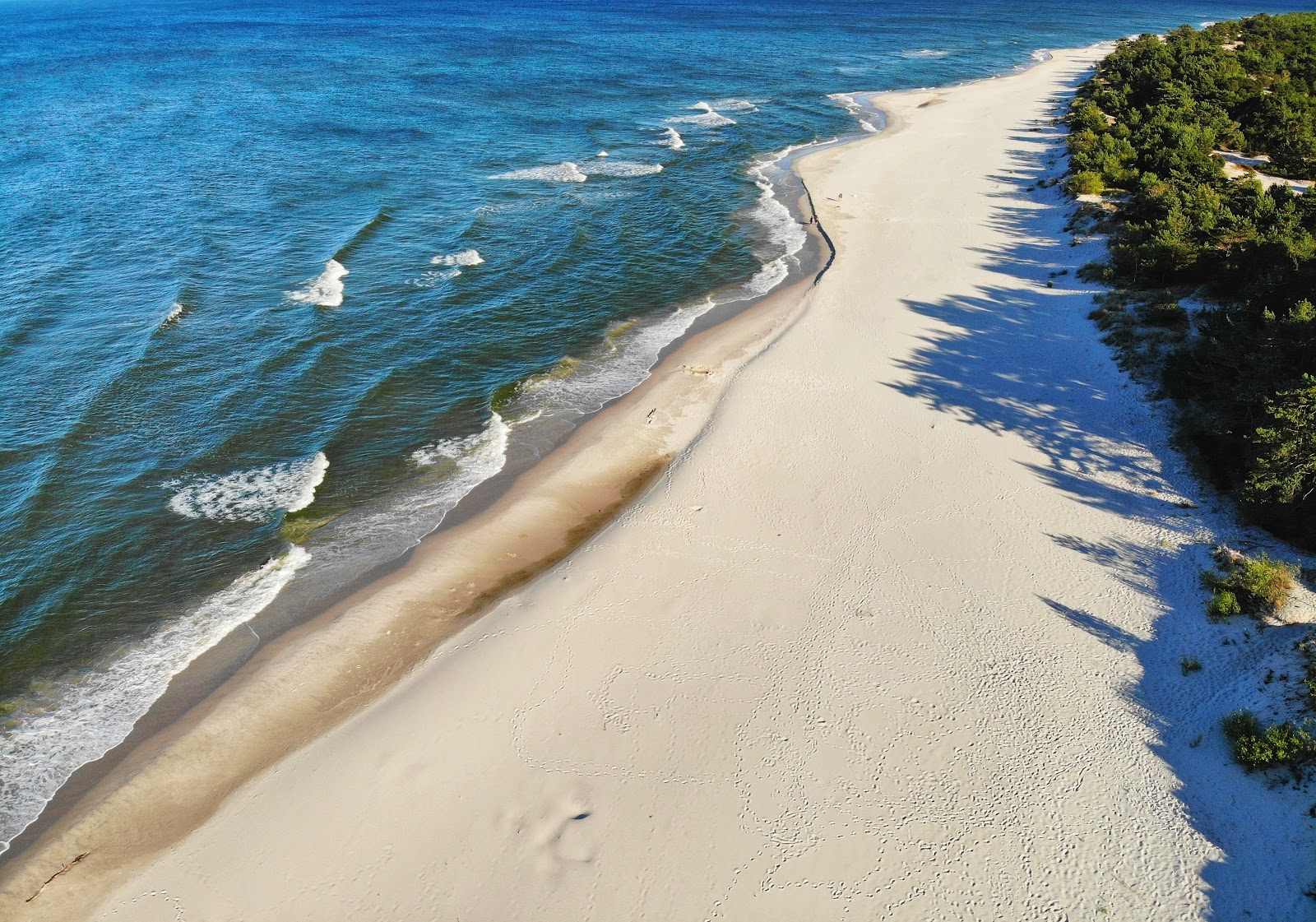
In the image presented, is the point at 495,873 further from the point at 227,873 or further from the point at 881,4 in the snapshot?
the point at 881,4

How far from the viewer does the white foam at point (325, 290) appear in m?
33.8

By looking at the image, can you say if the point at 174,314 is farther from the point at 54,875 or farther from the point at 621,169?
the point at 621,169

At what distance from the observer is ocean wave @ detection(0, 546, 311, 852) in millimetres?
15953

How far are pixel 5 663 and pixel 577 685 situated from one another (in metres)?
14.5

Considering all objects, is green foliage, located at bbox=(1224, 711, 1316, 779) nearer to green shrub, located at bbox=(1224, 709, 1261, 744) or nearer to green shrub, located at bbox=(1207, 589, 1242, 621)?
green shrub, located at bbox=(1224, 709, 1261, 744)

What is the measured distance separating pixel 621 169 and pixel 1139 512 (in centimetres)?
4104

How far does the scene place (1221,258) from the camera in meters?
28.7

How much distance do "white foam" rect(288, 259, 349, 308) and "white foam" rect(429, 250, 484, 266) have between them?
447cm

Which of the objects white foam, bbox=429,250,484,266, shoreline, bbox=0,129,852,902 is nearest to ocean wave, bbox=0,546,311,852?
shoreline, bbox=0,129,852,902

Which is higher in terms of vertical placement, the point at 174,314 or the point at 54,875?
the point at 174,314

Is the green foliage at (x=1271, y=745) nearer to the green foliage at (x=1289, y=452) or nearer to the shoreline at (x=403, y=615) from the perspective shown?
the green foliage at (x=1289, y=452)

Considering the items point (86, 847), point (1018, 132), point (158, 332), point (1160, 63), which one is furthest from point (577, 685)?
point (1160, 63)

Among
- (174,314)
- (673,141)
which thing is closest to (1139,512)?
(174,314)

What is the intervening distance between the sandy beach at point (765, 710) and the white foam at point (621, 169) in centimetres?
3006
